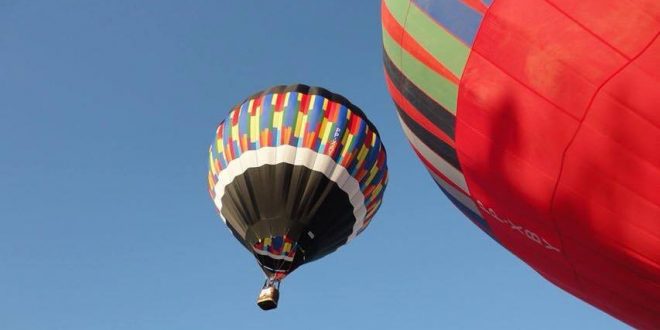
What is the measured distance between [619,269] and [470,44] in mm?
1777

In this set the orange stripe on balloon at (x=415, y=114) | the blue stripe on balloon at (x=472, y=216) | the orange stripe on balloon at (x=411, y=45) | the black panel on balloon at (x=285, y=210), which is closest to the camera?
the orange stripe on balloon at (x=411, y=45)

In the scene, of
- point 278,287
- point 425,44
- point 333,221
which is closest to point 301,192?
point 333,221

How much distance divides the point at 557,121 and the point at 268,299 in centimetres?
527

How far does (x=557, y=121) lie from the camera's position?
13.4 ft

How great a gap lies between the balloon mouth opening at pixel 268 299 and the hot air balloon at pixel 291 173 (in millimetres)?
13

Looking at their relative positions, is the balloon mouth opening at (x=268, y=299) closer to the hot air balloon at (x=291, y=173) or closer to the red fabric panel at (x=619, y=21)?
the hot air balloon at (x=291, y=173)

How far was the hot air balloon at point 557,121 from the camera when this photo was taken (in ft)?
12.6

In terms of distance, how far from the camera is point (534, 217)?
4656 mm

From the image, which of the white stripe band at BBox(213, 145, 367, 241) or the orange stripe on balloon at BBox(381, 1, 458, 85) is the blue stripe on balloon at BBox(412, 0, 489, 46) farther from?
the white stripe band at BBox(213, 145, 367, 241)

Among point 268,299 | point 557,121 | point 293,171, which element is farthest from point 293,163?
point 557,121

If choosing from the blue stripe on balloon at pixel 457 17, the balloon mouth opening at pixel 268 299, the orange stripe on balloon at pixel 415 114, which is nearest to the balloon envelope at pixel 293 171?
the balloon mouth opening at pixel 268 299

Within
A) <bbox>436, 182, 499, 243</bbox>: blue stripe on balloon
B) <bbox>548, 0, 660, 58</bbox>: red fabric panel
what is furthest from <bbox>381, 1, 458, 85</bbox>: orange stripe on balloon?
<bbox>436, 182, 499, 243</bbox>: blue stripe on balloon

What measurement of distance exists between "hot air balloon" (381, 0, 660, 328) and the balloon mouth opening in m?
3.85

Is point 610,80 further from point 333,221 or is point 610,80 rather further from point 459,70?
point 333,221
